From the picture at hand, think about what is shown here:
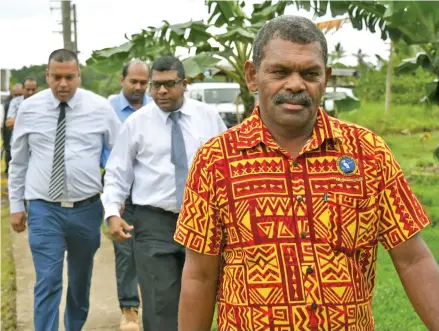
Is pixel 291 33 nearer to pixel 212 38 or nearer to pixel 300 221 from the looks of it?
pixel 300 221

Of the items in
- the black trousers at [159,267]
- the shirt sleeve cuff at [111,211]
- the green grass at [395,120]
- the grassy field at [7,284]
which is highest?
the shirt sleeve cuff at [111,211]

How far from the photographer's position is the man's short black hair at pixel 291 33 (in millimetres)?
2721

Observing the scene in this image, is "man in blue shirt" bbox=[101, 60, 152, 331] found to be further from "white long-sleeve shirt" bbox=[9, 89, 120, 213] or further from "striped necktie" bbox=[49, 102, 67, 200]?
"striped necktie" bbox=[49, 102, 67, 200]

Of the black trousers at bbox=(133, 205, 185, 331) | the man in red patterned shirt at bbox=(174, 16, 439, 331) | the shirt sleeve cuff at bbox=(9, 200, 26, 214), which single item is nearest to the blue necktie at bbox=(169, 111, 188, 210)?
the black trousers at bbox=(133, 205, 185, 331)

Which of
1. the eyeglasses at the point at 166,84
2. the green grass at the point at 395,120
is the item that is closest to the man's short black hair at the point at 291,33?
the eyeglasses at the point at 166,84

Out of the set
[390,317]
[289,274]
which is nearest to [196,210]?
[289,274]

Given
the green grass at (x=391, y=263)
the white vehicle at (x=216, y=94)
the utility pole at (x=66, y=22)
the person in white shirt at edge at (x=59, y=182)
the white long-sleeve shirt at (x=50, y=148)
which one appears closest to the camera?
the person in white shirt at edge at (x=59, y=182)

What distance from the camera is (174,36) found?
10.2 m

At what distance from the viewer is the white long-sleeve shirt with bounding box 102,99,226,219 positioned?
5375mm

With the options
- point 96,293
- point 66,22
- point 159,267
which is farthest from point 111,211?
point 66,22

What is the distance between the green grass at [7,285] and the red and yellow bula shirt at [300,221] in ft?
16.0

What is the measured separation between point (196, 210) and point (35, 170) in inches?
140

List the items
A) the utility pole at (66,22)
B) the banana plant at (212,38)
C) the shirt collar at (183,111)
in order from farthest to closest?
Result: the utility pole at (66,22)
the banana plant at (212,38)
the shirt collar at (183,111)

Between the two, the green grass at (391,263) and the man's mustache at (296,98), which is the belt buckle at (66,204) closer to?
the green grass at (391,263)
